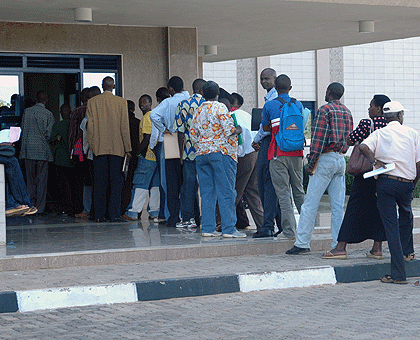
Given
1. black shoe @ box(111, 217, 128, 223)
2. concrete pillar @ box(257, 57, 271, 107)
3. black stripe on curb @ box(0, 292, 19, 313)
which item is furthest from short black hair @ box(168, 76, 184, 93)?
concrete pillar @ box(257, 57, 271, 107)

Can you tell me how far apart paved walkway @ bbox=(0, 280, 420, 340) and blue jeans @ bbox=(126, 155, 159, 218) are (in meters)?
→ 4.17

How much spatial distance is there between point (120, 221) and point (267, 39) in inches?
200

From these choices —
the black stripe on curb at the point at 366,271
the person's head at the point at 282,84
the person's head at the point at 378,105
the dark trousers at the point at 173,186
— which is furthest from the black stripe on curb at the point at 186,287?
the dark trousers at the point at 173,186

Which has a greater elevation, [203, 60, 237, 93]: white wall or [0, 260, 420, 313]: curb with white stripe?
[203, 60, 237, 93]: white wall

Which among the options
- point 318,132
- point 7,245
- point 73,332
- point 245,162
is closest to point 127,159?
point 245,162

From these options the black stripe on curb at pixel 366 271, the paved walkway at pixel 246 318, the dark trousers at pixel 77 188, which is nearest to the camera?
the paved walkway at pixel 246 318

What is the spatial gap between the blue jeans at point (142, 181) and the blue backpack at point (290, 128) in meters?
3.06

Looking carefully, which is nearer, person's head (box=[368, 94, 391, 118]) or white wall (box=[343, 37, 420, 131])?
person's head (box=[368, 94, 391, 118])

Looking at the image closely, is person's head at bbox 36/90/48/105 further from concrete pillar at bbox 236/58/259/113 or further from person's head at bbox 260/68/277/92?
concrete pillar at bbox 236/58/259/113

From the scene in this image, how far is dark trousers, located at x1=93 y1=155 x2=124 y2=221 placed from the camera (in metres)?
9.66

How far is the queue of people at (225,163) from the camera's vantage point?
6.62 metres

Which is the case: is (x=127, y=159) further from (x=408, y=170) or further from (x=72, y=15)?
(x=408, y=170)

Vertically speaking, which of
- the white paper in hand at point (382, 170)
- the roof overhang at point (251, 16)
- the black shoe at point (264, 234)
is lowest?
the black shoe at point (264, 234)

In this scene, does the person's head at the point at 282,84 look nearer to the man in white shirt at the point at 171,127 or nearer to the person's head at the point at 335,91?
the person's head at the point at 335,91
